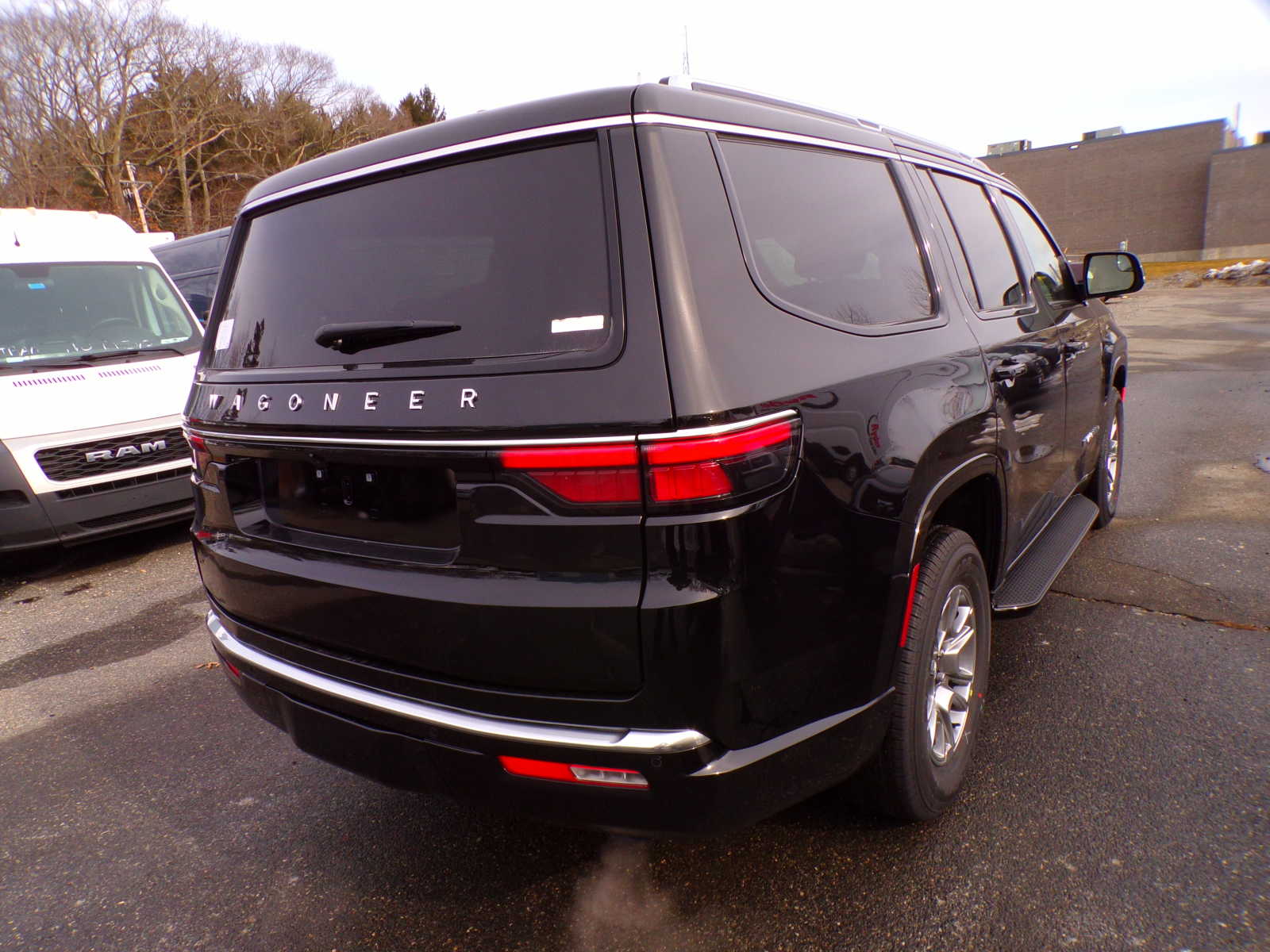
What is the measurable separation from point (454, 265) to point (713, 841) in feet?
5.66

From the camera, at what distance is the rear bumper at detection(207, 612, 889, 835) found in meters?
1.74

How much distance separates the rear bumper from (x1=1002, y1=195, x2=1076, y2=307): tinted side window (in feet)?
8.11

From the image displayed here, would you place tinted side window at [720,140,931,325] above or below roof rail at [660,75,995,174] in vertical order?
below

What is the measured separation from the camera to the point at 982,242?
3180 millimetres

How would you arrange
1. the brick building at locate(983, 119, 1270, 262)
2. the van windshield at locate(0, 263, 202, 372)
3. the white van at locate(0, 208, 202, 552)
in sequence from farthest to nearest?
the brick building at locate(983, 119, 1270, 262), the van windshield at locate(0, 263, 202, 372), the white van at locate(0, 208, 202, 552)

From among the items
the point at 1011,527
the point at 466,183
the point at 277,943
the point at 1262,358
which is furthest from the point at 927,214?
the point at 1262,358

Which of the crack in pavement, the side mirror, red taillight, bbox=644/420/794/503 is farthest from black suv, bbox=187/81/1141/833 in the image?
the side mirror

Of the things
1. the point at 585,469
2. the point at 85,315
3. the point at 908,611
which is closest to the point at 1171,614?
the point at 908,611

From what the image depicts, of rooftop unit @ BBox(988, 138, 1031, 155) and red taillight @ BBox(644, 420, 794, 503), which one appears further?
rooftop unit @ BBox(988, 138, 1031, 155)

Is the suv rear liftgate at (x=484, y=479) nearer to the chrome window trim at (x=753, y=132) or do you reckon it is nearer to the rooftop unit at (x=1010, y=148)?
the chrome window trim at (x=753, y=132)

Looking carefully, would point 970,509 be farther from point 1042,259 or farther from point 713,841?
point 1042,259

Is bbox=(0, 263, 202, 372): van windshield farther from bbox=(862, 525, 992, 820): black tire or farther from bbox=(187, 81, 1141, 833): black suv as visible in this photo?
bbox=(862, 525, 992, 820): black tire

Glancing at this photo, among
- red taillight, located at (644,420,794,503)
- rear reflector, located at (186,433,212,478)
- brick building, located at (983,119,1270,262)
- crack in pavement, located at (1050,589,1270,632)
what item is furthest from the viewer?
brick building, located at (983,119,1270,262)

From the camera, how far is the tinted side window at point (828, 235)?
6.53ft
